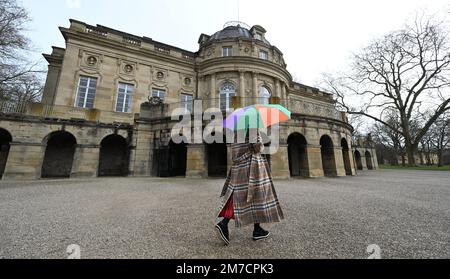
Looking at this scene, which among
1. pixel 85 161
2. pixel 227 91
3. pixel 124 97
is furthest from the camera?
pixel 227 91

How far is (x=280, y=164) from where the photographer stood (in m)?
10.6

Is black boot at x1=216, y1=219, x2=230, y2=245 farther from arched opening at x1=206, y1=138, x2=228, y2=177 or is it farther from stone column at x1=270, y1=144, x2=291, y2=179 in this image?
arched opening at x1=206, y1=138, x2=228, y2=177

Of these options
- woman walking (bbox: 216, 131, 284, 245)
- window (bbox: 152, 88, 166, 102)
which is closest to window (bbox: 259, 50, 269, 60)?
window (bbox: 152, 88, 166, 102)

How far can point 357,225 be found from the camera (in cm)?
322

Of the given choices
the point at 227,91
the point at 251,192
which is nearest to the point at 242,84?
the point at 227,91

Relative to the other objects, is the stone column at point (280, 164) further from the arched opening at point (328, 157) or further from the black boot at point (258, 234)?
the black boot at point (258, 234)

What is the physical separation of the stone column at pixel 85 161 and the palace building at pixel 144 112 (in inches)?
2.1

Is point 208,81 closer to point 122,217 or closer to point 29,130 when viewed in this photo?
point 29,130

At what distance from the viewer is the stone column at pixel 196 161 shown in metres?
10.7

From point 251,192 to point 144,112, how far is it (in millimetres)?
12357

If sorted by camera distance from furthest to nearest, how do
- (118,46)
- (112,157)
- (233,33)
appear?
(233,33)
(118,46)
(112,157)

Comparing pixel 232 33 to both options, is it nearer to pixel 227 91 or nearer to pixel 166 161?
pixel 227 91

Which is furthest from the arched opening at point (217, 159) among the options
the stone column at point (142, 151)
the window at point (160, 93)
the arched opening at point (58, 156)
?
the arched opening at point (58, 156)

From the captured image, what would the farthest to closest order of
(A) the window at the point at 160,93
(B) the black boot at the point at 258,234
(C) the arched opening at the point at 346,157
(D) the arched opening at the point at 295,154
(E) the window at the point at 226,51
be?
1. (E) the window at the point at 226,51
2. (A) the window at the point at 160,93
3. (C) the arched opening at the point at 346,157
4. (D) the arched opening at the point at 295,154
5. (B) the black boot at the point at 258,234
